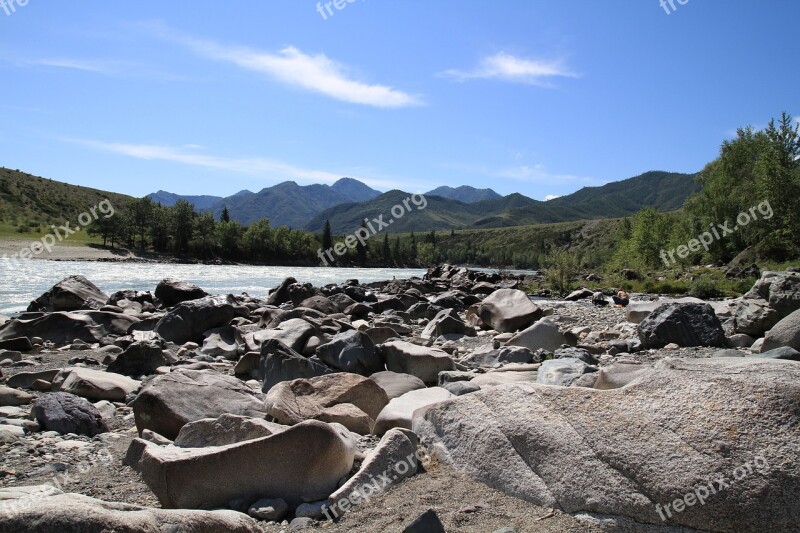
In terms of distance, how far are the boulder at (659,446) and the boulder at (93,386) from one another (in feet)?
21.0

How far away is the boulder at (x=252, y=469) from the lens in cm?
486

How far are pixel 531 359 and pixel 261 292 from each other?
3240 cm

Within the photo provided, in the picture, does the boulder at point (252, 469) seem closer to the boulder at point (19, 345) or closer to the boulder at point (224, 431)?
the boulder at point (224, 431)

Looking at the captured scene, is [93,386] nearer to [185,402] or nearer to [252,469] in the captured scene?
[185,402]

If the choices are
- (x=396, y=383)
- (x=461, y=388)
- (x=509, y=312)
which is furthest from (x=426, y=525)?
(x=509, y=312)

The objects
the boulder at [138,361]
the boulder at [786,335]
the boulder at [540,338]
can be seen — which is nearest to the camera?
the boulder at [786,335]

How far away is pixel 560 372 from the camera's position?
907cm

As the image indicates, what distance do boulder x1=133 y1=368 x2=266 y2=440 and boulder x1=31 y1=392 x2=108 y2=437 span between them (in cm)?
65

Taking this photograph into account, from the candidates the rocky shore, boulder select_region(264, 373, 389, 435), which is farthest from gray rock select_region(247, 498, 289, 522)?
boulder select_region(264, 373, 389, 435)

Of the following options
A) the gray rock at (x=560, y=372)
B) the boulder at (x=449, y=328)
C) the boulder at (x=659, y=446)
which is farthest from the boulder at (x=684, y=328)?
the boulder at (x=659, y=446)

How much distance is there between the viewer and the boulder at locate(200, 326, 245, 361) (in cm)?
1362

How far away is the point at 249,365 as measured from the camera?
1142cm

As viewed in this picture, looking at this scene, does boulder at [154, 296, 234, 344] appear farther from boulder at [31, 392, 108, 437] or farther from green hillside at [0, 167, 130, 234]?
green hillside at [0, 167, 130, 234]

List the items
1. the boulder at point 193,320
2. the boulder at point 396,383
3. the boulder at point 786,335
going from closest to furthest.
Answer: the boulder at point 396,383, the boulder at point 786,335, the boulder at point 193,320
